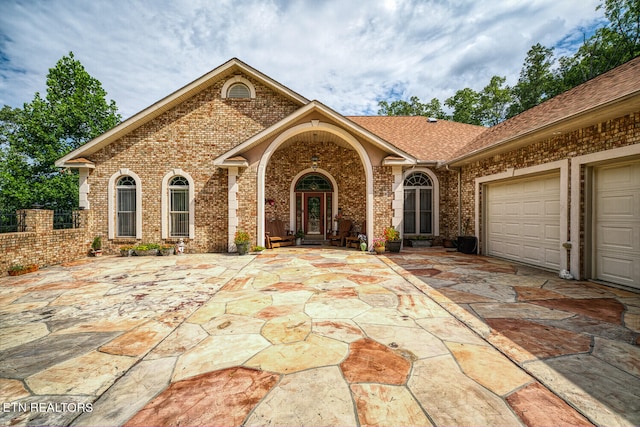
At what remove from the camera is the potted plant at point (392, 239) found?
902cm

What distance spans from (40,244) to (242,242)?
543cm

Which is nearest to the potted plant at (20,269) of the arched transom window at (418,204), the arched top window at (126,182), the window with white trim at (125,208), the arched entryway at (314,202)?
the window with white trim at (125,208)

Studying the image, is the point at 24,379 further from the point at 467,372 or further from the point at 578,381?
the point at 578,381

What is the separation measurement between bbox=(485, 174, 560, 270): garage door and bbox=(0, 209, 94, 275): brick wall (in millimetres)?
13535

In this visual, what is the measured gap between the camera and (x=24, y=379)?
7.53ft

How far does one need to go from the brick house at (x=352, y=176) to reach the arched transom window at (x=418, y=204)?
45 mm

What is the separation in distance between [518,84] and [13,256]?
3217cm

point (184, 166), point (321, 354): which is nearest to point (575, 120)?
point (321, 354)

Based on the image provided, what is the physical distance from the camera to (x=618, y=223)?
4.94m

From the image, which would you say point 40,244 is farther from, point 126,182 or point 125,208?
point 126,182

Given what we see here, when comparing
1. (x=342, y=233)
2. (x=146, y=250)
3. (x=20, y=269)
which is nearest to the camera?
(x=20, y=269)

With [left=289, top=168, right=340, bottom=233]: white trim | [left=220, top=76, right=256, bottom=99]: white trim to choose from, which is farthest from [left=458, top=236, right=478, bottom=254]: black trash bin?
[left=220, top=76, right=256, bottom=99]: white trim

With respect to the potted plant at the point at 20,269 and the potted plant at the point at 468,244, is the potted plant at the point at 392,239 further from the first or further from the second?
the potted plant at the point at 20,269

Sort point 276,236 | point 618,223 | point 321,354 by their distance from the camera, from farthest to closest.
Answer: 1. point 276,236
2. point 618,223
3. point 321,354
